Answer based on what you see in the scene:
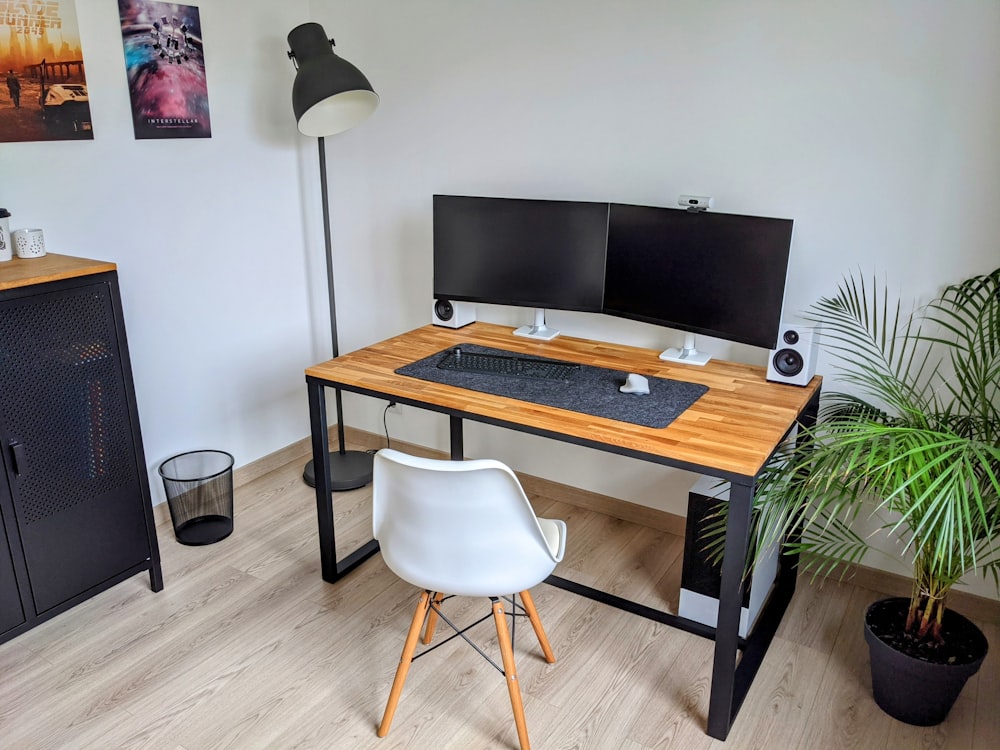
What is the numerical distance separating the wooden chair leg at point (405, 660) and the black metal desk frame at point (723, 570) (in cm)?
47

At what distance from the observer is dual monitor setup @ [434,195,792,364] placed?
84.4 inches

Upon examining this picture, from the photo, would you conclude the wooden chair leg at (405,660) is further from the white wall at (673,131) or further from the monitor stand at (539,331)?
the white wall at (673,131)

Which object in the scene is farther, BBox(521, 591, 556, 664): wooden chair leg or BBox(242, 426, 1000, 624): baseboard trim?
BBox(242, 426, 1000, 624): baseboard trim

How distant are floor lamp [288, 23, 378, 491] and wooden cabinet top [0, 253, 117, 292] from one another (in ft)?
2.70

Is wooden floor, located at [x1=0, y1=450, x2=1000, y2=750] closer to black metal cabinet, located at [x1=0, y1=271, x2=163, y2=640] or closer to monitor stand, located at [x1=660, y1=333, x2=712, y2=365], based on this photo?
black metal cabinet, located at [x1=0, y1=271, x2=163, y2=640]

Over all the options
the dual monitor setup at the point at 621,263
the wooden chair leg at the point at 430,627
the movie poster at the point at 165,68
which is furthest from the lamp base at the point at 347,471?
the movie poster at the point at 165,68

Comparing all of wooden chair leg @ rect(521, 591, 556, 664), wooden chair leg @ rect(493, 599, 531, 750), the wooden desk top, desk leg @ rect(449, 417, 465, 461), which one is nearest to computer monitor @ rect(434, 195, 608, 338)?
the wooden desk top

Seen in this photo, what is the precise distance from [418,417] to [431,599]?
1.51 meters

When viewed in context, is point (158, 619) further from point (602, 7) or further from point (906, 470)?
point (602, 7)

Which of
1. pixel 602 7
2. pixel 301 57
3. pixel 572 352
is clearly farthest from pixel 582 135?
pixel 301 57

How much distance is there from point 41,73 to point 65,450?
3.68ft

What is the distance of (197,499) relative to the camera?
2912mm

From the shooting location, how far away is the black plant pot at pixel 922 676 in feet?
6.12

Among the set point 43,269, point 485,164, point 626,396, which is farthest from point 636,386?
point 43,269
